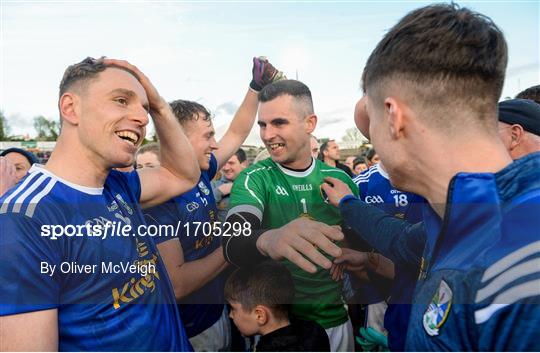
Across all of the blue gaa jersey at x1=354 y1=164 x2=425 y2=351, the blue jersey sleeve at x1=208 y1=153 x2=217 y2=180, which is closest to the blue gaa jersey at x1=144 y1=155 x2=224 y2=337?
the blue jersey sleeve at x1=208 y1=153 x2=217 y2=180

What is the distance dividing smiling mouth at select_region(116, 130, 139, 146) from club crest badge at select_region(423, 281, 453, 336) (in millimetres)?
1078

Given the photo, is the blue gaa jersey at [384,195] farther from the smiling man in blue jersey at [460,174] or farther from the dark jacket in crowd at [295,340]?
the smiling man in blue jersey at [460,174]

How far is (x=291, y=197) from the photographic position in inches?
73.9

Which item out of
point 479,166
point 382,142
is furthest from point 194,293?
point 479,166

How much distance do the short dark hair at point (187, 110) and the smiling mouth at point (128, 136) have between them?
2.83ft

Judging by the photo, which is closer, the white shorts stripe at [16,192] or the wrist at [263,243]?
the white shorts stripe at [16,192]

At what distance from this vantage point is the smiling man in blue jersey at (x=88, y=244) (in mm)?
1145

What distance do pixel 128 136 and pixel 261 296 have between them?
85cm

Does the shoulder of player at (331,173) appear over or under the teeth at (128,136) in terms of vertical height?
under

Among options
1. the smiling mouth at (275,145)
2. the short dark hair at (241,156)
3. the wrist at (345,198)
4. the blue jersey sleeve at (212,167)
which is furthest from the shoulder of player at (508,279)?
the short dark hair at (241,156)

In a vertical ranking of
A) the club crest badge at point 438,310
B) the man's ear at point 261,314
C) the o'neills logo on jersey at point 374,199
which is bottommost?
the man's ear at point 261,314

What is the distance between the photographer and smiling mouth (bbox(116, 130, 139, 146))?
4.79ft

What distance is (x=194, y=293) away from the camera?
1968 millimetres

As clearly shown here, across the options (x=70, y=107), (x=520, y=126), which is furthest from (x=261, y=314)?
(x=520, y=126)
